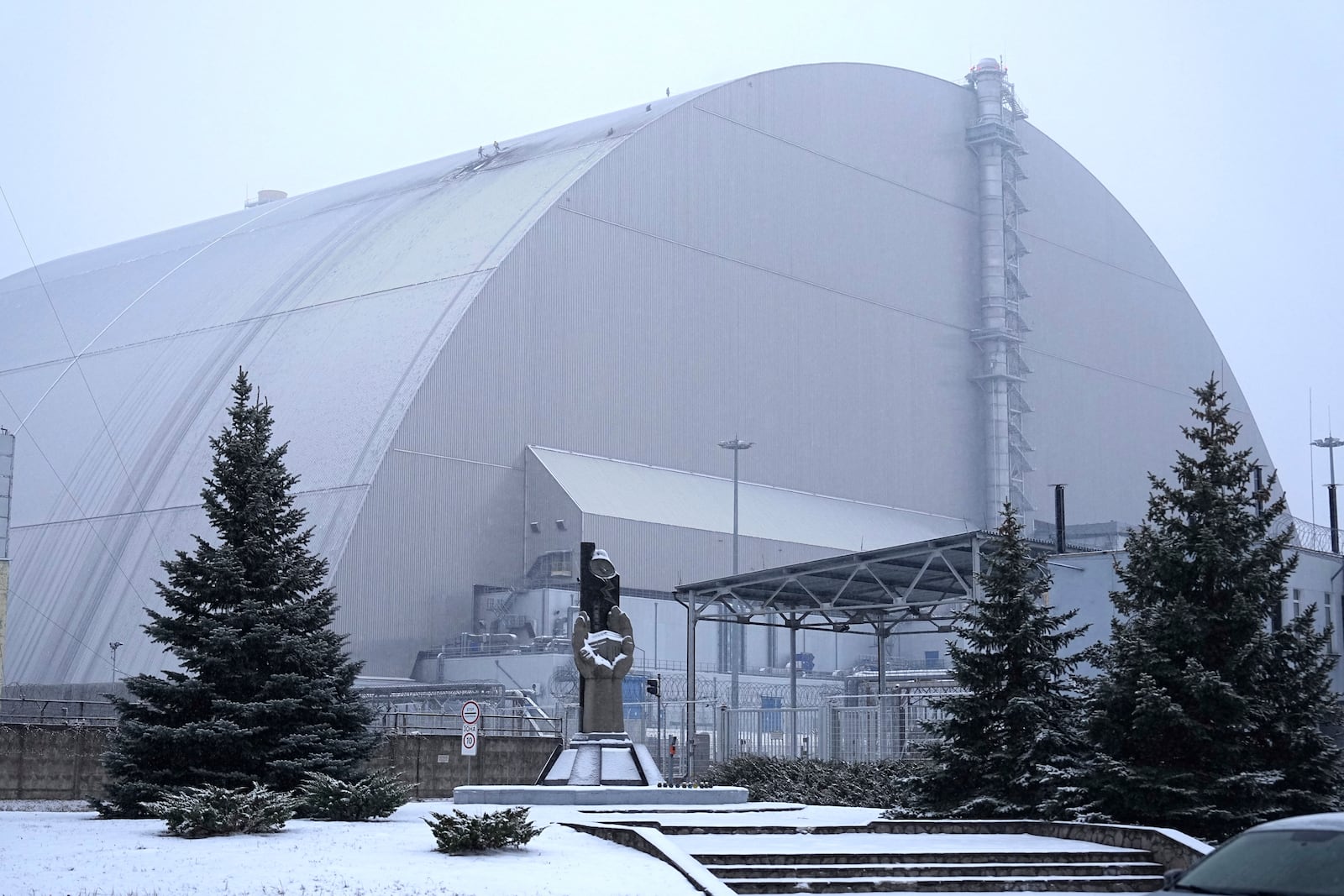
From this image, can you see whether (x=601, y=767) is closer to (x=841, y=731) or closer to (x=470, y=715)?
(x=470, y=715)

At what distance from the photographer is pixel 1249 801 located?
2078 centimetres

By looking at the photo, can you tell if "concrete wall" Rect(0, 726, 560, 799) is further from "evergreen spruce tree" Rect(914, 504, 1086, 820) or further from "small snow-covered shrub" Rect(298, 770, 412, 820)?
"evergreen spruce tree" Rect(914, 504, 1086, 820)

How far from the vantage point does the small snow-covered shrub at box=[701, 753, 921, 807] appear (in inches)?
1129

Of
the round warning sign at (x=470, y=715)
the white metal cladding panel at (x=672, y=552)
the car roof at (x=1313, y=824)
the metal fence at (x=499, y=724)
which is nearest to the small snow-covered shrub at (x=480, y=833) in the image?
the car roof at (x=1313, y=824)

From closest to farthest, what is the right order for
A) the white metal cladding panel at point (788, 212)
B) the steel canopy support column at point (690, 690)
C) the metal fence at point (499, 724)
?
the steel canopy support column at point (690, 690), the metal fence at point (499, 724), the white metal cladding panel at point (788, 212)

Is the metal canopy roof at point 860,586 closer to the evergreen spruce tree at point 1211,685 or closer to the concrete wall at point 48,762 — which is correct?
the evergreen spruce tree at point 1211,685

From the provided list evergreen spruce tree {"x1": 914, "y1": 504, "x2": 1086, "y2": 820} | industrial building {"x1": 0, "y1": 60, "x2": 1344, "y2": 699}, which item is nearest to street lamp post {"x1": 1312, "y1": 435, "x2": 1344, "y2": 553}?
industrial building {"x1": 0, "y1": 60, "x2": 1344, "y2": 699}

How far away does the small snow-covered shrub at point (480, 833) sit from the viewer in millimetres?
18375

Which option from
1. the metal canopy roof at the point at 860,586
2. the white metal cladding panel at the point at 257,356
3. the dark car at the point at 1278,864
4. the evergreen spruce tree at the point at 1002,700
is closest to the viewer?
the dark car at the point at 1278,864

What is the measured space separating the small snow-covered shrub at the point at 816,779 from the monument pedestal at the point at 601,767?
2.55 m

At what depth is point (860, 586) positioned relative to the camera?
41938 millimetres

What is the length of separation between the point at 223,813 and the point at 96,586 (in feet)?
108

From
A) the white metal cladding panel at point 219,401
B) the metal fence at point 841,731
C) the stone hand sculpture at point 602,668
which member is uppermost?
the white metal cladding panel at point 219,401

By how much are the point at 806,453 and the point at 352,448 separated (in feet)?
58.5
